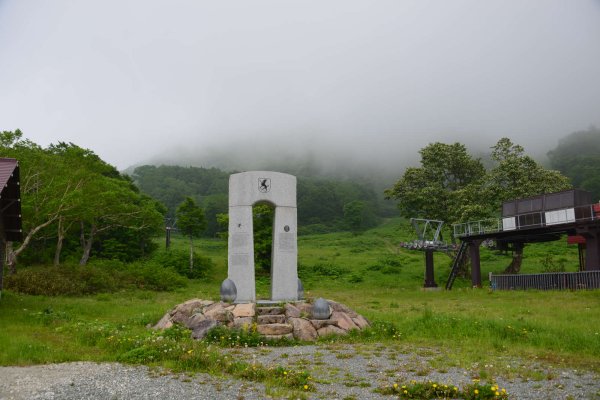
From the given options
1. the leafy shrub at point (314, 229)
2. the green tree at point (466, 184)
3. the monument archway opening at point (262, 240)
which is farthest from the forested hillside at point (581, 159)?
the leafy shrub at point (314, 229)

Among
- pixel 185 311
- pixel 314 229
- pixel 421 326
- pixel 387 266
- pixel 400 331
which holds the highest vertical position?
pixel 314 229

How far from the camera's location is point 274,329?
14281mm

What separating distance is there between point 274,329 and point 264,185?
6.03m

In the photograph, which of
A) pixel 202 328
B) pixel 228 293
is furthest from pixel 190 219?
pixel 202 328

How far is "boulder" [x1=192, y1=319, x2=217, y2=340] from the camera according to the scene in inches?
555

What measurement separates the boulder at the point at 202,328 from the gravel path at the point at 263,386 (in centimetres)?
351

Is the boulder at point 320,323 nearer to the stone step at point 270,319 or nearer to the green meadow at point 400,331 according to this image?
the green meadow at point 400,331

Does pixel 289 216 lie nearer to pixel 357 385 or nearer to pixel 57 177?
pixel 357 385

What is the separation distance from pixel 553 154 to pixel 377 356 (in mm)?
Answer: 140759

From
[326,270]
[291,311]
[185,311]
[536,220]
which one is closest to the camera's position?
[291,311]

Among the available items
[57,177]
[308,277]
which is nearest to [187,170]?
[308,277]

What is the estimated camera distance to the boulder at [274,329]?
559 inches

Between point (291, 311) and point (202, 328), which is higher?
point (291, 311)

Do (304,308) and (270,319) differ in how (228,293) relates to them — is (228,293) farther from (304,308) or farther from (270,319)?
(304,308)
